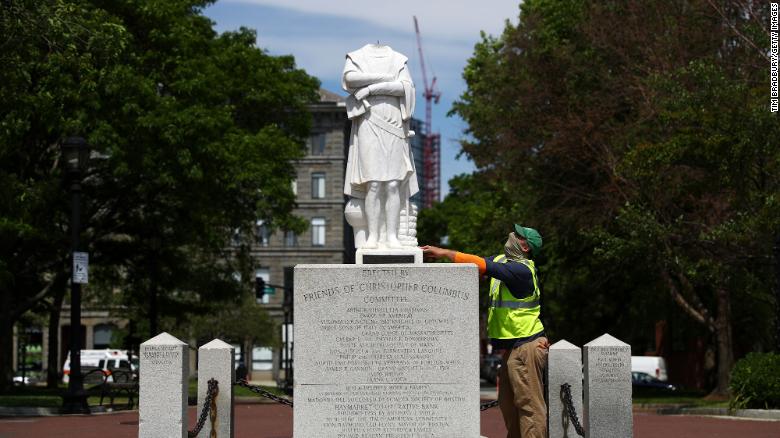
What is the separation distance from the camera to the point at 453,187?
77625 millimetres

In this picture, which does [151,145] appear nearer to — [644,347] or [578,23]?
[578,23]

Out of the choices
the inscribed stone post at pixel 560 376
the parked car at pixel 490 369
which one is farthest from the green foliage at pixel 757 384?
the parked car at pixel 490 369

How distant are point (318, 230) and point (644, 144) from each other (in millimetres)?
61088

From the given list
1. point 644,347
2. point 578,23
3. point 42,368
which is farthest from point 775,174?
point 42,368

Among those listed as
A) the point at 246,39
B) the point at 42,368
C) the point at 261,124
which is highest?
the point at 246,39

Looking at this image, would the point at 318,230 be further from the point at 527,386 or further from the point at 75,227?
the point at 527,386

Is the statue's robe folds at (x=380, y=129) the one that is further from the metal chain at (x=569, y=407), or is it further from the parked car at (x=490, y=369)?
the parked car at (x=490, y=369)

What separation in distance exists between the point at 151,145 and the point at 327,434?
72.7 ft

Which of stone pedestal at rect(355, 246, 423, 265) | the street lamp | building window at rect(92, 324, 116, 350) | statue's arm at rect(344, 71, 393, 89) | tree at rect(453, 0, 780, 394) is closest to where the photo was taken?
stone pedestal at rect(355, 246, 423, 265)

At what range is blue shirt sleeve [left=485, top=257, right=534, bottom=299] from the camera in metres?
14.3

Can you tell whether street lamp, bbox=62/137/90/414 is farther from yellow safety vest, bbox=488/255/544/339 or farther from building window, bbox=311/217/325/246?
building window, bbox=311/217/325/246

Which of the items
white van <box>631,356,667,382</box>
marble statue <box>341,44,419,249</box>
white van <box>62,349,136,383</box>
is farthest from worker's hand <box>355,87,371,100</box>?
white van <box>62,349,136,383</box>

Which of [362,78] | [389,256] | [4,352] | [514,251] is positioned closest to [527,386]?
[514,251]

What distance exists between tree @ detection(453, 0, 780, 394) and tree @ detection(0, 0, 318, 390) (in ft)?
23.1
